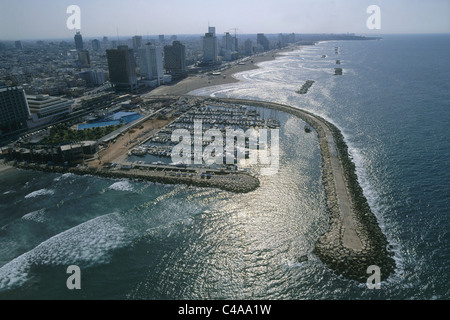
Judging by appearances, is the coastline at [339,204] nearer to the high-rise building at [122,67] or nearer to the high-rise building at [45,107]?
the high-rise building at [45,107]

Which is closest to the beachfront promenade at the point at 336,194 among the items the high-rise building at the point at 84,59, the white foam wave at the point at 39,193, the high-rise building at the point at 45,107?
the white foam wave at the point at 39,193

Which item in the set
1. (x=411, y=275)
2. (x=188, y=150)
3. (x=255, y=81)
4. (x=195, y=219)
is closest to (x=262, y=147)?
(x=188, y=150)

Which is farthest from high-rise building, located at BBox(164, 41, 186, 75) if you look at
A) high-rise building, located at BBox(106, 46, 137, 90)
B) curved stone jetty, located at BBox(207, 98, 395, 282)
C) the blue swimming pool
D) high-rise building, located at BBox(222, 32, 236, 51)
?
curved stone jetty, located at BBox(207, 98, 395, 282)

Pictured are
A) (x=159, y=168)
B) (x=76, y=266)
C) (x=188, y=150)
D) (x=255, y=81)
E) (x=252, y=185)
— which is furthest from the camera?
(x=255, y=81)

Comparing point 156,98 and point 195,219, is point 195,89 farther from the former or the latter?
point 195,219

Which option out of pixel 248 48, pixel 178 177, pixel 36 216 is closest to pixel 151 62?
pixel 178 177

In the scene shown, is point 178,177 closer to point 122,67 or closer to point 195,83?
point 122,67
